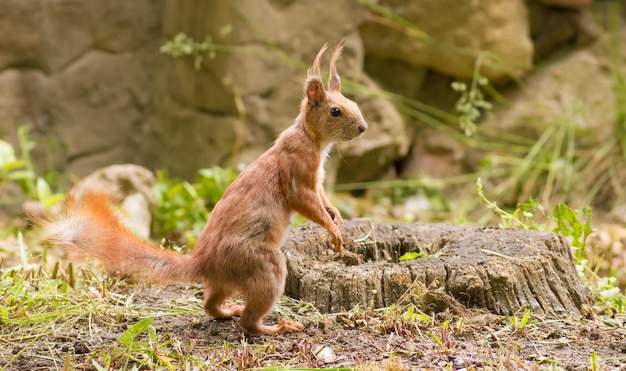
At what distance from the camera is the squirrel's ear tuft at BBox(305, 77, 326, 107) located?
12.5 feet

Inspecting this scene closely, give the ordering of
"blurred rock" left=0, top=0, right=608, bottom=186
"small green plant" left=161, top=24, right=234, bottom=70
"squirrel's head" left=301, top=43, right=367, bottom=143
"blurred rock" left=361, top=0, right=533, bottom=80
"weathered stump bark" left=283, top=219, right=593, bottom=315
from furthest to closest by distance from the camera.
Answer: "blurred rock" left=361, top=0, right=533, bottom=80
"blurred rock" left=0, top=0, right=608, bottom=186
"small green plant" left=161, top=24, right=234, bottom=70
"squirrel's head" left=301, top=43, right=367, bottom=143
"weathered stump bark" left=283, top=219, right=593, bottom=315

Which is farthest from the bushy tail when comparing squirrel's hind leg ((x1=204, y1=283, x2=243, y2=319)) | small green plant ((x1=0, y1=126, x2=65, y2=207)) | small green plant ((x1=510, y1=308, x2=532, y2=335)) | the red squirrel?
small green plant ((x1=0, y1=126, x2=65, y2=207))

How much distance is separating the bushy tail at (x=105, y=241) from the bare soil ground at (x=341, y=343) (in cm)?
30

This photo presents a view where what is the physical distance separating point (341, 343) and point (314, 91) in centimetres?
121

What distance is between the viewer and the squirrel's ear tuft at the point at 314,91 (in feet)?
12.5

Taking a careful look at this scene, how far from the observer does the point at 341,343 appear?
3.41 metres

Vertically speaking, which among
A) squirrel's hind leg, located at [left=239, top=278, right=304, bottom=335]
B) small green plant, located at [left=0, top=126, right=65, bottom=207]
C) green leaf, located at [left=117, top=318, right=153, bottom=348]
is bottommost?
small green plant, located at [left=0, top=126, right=65, bottom=207]

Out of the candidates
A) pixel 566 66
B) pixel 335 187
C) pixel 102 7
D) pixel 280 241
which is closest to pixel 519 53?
pixel 566 66

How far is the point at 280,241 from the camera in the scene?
3.58 metres

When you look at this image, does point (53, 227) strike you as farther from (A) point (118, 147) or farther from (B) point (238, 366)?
(A) point (118, 147)

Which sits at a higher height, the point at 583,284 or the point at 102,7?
the point at 102,7

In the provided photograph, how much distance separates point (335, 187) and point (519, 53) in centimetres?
234

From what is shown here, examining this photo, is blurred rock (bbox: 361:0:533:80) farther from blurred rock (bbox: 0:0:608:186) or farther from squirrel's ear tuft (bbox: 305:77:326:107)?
squirrel's ear tuft (bbox: 305:77:326:107)

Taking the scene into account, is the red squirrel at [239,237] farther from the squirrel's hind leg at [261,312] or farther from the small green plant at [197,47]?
the small green plant at [197,47]
